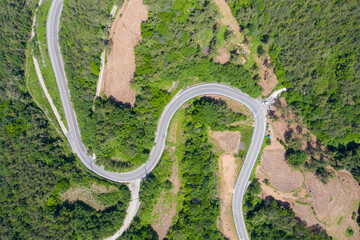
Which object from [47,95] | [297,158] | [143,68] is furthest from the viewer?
[47,95]

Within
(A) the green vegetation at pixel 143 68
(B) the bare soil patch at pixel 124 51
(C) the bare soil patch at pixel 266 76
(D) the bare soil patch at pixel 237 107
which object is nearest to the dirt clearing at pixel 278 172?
(D) the bare soil patch at pixel 237 107

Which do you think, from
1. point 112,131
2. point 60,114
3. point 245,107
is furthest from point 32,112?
point 245,107

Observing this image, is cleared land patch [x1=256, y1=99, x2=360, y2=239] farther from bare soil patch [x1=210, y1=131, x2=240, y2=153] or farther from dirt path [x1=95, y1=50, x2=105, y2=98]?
dirt path [x1=95, y1=50, x2=105, y2=98]

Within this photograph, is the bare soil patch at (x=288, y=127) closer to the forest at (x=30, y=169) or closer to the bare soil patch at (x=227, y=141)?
the bare soil patch at (x=227, y=141)

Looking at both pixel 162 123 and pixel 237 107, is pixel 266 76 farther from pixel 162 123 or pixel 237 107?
pixel 162 123

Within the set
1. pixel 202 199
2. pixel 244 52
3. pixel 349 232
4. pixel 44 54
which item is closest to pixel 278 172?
pixel 202 199

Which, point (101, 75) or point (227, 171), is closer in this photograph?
point (101, 75)
